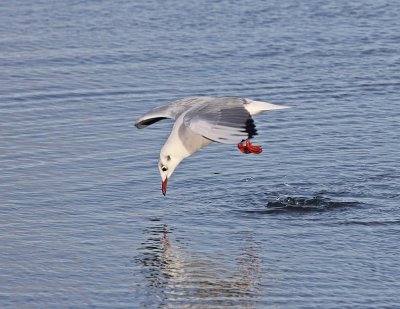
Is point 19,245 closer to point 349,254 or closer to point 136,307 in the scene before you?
point 136,307

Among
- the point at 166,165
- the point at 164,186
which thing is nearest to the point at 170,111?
the point at 166,165

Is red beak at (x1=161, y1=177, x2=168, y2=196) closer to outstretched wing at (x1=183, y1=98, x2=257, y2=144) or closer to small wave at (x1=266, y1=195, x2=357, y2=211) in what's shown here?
outstretched wing at (x1=183, y1=98, x2=257, y2=144)

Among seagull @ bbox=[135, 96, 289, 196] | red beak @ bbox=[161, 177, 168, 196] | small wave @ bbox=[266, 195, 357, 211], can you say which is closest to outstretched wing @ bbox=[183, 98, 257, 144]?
seagull @ bbox=[135, 96, 289, 196]

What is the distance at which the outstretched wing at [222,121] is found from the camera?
31.9ft

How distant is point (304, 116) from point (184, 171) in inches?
96.3

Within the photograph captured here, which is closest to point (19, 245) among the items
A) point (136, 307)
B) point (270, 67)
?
point (136, 307)

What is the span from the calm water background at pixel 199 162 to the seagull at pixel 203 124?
56 centimetres

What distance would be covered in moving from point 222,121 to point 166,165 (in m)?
1.11

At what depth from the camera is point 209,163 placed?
12570mm

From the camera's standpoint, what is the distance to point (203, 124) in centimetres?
1008

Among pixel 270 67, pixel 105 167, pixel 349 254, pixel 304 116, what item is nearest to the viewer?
pixel 349 254

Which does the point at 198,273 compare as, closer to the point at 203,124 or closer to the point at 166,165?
the point at 203,124

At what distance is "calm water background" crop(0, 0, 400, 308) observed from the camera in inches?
369

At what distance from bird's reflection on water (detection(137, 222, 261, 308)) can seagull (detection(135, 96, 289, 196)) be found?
0.80 m
